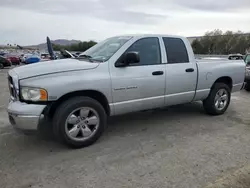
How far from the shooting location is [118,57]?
15.1ft

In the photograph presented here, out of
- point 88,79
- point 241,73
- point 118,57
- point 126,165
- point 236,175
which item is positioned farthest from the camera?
point 241,73

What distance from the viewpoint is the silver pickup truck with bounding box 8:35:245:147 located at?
12.9ft

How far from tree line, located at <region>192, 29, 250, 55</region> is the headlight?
43436 mm

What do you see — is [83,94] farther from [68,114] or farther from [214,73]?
[214,73]

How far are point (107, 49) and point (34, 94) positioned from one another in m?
1.70

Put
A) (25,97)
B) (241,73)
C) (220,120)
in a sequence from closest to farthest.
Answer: (25,97) < (220,120) < (241,73)

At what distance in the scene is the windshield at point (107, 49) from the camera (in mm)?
4742

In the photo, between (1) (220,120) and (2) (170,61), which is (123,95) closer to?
(2) (170,61)

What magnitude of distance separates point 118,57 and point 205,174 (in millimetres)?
2321

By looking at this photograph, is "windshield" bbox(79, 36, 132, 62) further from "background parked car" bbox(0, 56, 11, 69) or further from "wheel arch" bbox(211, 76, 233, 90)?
"background parked car" bbox(0, 56, 11, 69)

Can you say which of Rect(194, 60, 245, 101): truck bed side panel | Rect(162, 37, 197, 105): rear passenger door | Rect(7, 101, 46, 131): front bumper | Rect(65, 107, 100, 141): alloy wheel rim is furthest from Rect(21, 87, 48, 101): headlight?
Rect(194, 60, 245, 101): truck bed side panel

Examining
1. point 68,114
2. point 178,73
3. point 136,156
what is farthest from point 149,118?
point 68,114

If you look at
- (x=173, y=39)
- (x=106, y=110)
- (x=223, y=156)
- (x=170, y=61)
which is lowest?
(x=223, y=156)

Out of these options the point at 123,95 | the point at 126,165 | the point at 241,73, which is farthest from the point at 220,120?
the point at 126,165
